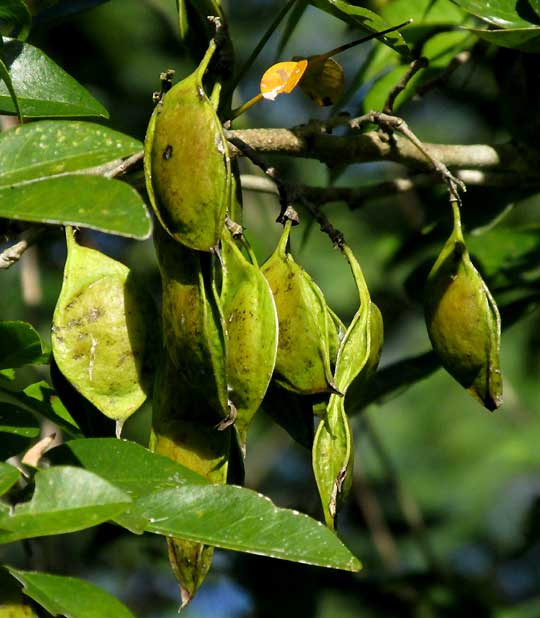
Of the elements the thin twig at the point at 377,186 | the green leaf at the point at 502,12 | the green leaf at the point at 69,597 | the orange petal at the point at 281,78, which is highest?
the green leaf at the point at 502,12

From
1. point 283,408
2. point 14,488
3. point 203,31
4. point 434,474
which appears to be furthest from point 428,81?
point 434,474

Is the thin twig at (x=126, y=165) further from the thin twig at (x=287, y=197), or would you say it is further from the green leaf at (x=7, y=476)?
the green leaf at (x=7, y=476)

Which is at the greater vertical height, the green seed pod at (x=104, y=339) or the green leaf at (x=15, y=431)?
the green seed pod at (x=104, y=339)

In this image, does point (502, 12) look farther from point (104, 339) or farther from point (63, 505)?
point (63, 505)

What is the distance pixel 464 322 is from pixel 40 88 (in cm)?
49

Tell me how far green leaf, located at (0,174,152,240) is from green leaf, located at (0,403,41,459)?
0.86ft

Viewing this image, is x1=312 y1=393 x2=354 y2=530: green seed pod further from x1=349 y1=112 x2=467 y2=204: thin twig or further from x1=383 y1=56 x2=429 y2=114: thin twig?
x1=383 y1=56 x2=429 y2=114: thin twig

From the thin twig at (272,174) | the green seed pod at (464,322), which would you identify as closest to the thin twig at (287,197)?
the thin twig at (272,174)

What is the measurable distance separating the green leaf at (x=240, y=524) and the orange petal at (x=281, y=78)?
41cm

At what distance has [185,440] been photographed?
38.7 inches

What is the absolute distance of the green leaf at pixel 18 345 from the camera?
1014mm

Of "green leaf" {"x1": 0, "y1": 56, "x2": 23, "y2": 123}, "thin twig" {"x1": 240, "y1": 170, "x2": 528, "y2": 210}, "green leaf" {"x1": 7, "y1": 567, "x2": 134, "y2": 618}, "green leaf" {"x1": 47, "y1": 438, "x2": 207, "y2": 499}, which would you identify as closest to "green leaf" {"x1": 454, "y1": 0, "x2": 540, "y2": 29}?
"thin twig" {"x1": 240, "y1": 170, "x2": 528, "y2": 210}

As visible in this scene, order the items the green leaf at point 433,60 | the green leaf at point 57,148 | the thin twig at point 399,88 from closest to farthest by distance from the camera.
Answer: the green leaf at point 57,148
the thin twig at point 399,88
the green leaf at point 433,60

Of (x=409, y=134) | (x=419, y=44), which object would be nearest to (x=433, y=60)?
(x=419, y=44)
